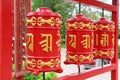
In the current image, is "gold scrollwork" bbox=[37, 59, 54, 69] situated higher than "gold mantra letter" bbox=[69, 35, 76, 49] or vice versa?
"gold mantra letter" bbox=[69, 35, 76, 49]

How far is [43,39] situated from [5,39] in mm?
123

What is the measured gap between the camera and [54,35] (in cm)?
93

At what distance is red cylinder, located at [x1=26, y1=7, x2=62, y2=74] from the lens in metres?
0.91

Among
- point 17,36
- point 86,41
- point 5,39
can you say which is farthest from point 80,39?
point 5,39

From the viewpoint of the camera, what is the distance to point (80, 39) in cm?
116

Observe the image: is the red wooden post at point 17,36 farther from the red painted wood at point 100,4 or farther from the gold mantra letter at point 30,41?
the red painted wood at point 100,4

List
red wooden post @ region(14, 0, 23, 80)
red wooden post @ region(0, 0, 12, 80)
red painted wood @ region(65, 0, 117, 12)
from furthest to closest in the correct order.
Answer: red painted wood @ region(65, 0, 117, 12) → red wooden post @ region(14, 0, 23, 80) → red wooden post @ region(0, 0, 12, 80)

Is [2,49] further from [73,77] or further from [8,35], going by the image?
[73,77]

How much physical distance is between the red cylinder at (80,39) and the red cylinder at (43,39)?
0.24 metres

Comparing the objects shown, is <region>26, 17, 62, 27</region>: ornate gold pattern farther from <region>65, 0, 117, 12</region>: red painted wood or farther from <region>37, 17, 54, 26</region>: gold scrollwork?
<region>65, 0, 117, 12</region>: red painted wood

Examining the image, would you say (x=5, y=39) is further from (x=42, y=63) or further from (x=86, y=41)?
(x=86, y=41)

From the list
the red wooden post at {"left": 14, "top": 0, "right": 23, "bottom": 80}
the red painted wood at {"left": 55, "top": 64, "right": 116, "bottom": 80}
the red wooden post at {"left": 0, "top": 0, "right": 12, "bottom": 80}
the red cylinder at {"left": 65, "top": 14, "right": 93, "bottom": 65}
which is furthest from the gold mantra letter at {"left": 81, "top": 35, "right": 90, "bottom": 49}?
the red wooden post at {"left": 0, "top": 0, "right": 12, "bottom": 80}

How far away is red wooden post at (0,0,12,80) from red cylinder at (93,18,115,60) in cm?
63

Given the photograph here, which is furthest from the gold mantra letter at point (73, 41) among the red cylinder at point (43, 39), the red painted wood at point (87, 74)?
the red cylinder at point (43, 39)
